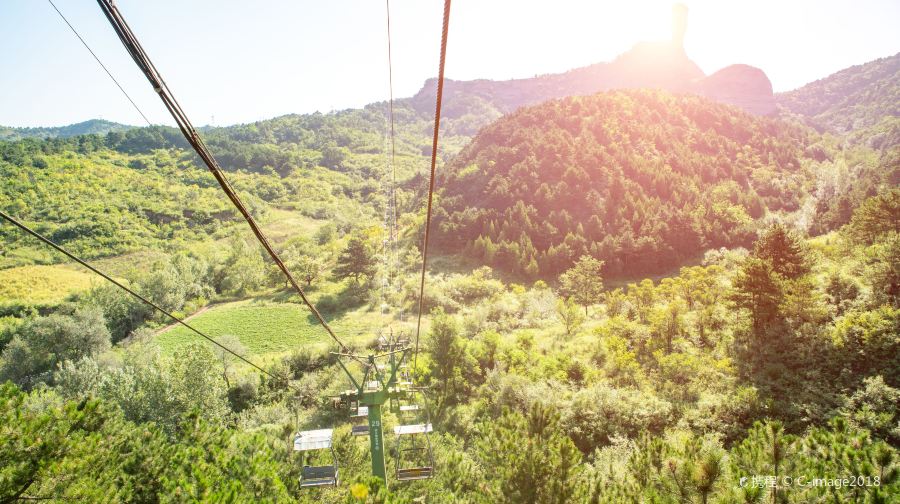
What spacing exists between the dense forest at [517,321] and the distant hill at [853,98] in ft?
107

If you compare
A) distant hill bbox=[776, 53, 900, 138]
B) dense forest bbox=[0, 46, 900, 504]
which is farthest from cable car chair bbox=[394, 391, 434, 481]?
distant hill bbox=[776, 53, 900, 138]

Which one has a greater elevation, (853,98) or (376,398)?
(853,98)

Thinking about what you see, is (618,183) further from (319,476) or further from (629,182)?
(319,476)

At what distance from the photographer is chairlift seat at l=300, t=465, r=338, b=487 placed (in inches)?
532

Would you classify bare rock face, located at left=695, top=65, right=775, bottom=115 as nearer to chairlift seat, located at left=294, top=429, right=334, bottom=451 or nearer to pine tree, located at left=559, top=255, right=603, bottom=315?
pine tree, located at left=559, top=255, right=603, bottom=315

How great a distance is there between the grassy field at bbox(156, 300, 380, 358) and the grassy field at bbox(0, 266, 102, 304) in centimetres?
2016

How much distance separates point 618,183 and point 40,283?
84.1m

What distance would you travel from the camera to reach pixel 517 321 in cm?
3884

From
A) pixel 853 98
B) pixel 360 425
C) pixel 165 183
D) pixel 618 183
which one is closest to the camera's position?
pixel 360 425

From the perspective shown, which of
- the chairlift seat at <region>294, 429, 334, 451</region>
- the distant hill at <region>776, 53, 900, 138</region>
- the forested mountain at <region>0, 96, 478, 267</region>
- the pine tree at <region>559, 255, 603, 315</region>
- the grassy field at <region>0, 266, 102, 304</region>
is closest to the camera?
the chairlift seat at <region>294, 429, 334, 451</region>

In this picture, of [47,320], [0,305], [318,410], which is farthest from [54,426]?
[0,305]

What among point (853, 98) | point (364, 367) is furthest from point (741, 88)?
point (364, 367)

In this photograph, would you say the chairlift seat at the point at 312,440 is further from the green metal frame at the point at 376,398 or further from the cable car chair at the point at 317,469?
the green metal frame at the point at 376,398

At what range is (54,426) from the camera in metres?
11.8
